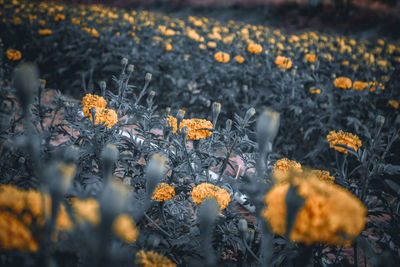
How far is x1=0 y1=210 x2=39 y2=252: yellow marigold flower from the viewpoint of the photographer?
2.30 feet

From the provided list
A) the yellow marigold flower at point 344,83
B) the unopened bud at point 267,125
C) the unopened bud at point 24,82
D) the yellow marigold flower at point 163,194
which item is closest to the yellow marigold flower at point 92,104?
the yellow marigold flower at point 163,194

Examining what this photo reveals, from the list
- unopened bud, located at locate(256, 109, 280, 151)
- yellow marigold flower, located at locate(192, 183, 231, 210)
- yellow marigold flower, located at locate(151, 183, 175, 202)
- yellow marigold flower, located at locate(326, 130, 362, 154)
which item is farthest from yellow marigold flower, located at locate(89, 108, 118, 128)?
yellow marigold flower, located at locate(326, 130, 362, 154)

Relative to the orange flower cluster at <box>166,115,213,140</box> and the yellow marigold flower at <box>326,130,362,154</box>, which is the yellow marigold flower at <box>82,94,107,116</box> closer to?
the orange flower cluster at <box>166,115,213,140</box>

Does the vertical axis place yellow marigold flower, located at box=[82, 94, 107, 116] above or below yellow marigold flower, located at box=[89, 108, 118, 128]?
above

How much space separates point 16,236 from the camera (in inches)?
28.1

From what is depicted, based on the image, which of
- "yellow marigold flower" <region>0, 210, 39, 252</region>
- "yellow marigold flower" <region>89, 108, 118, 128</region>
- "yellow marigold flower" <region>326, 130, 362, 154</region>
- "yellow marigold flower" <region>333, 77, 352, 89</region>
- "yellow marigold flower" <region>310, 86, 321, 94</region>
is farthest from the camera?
"yellow marigold flower" <region>310, 86, 321, 94</region>

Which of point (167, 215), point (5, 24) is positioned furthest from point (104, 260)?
point (5, 24)

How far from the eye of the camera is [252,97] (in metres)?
3.99

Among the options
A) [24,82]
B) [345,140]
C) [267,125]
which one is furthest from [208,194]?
[345,140]

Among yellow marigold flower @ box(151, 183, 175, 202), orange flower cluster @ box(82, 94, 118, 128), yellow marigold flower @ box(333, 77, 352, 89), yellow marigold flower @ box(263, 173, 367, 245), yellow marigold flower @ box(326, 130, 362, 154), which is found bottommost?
yellow marigold flower @ box(151, 183, 175, 202)

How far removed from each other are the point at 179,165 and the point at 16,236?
39.8 inches

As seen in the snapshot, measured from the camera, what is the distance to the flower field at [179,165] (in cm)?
73

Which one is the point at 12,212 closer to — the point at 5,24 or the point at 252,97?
the point at 252,97

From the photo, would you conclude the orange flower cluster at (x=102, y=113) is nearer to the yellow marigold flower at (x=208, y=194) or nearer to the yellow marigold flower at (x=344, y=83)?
the yellow marigold flower at (x=208, y=194)
